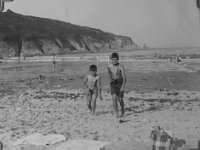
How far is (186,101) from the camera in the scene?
33.1 ft

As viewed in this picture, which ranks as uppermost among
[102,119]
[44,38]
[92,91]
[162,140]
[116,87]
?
[44,38]

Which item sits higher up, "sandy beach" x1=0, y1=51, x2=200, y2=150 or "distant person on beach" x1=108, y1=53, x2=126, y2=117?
"distant person on beach" x1=108, y1=53, x2=126, y2=117

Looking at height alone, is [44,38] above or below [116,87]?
above

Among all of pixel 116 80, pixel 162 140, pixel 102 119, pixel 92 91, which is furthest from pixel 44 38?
pixel 162 140

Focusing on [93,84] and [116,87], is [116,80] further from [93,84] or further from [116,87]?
[93,84]

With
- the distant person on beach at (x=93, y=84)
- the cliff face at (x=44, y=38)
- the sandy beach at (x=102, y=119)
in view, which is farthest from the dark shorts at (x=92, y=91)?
the cliff face at (x=44, y=38)

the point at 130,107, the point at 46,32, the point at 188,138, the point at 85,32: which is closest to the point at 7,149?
the point at 188,138

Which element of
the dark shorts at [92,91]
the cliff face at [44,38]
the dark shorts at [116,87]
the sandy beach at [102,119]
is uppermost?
the cliff face at [44,38]

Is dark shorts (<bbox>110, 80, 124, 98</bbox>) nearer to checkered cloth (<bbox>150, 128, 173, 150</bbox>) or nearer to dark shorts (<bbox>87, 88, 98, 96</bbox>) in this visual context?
dark shorts (<bbox>87, 88, 98, 96</bbox>)

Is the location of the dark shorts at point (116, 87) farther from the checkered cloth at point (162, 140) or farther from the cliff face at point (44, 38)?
the cliff face at point (44, 38)

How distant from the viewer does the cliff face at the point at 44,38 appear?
64.3 metres

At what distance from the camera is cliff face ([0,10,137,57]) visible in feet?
211

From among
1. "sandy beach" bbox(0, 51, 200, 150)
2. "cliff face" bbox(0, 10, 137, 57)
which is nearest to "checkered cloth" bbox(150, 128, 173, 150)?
"sandy beach" bbox(0, 51, 200, 150)

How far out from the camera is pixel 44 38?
2788 inches
